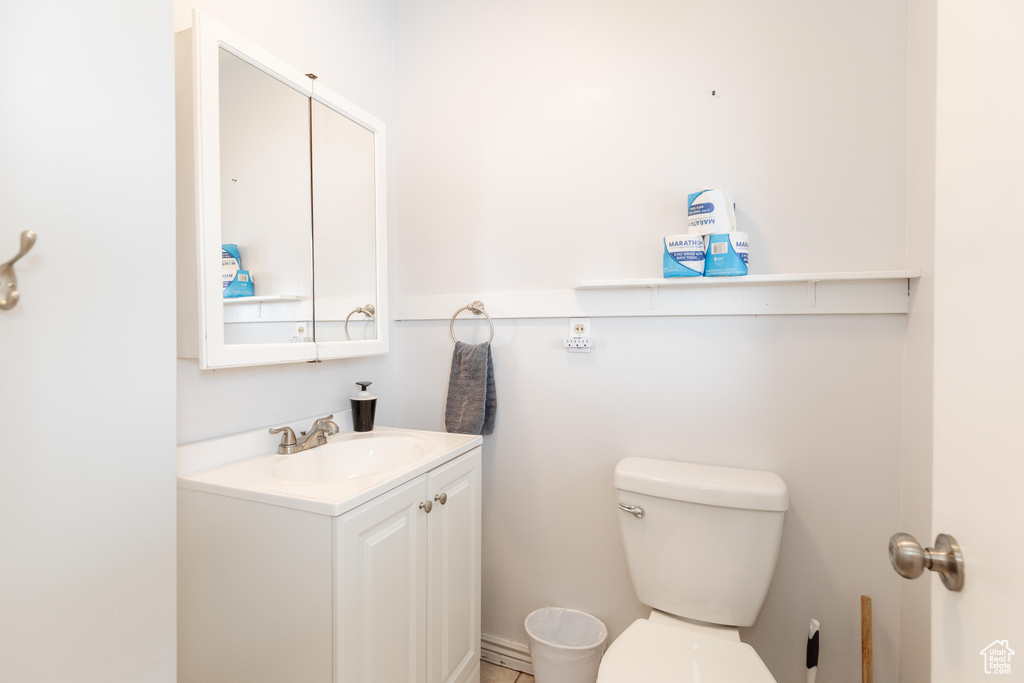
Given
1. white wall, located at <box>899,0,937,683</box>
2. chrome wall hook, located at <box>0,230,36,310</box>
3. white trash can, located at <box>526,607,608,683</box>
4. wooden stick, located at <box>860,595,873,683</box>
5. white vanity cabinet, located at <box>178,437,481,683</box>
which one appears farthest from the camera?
white trash can, located at <box>526,607,608,683</box>

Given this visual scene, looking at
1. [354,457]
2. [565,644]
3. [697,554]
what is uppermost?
[354,457]

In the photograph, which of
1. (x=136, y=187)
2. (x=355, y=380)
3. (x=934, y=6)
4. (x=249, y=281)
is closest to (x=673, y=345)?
(x=934, y=6)

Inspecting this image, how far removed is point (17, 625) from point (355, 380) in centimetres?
106

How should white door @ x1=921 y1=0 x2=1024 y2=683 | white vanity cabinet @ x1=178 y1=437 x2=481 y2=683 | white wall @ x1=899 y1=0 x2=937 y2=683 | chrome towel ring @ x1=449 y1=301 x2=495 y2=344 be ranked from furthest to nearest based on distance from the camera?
chrome towel ring @ x1=449 y1=301 x2=495 y2=344, white wall @ x1=899 y1=0 x2=937 y2=683, white vanity cabinet @ x1=178 y1=437 x2=481 y2=683, white door @ x1=921 y1=0 x2=1024 y2=683

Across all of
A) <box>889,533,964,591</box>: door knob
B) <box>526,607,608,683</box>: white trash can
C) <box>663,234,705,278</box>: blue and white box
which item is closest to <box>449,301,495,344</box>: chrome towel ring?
<box>663,234,705,278</box>: blue and white box

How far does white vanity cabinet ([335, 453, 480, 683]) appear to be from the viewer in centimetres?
97

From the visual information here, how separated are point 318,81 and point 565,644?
2.00 meters

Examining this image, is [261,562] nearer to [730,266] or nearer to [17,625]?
[17,625]

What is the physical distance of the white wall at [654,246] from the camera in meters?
1.27

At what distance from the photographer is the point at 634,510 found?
4.28 ft

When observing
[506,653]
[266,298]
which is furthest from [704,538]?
[266,298]

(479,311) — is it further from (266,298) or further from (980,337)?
(980,337)

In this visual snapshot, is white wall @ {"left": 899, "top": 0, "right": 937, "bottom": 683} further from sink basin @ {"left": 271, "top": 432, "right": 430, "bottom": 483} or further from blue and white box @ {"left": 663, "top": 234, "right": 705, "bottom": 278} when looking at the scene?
sink basin @ {"left": 271, "top": 432, "right": 430, "bottom": 483}

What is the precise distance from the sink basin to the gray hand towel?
0.19 metres
